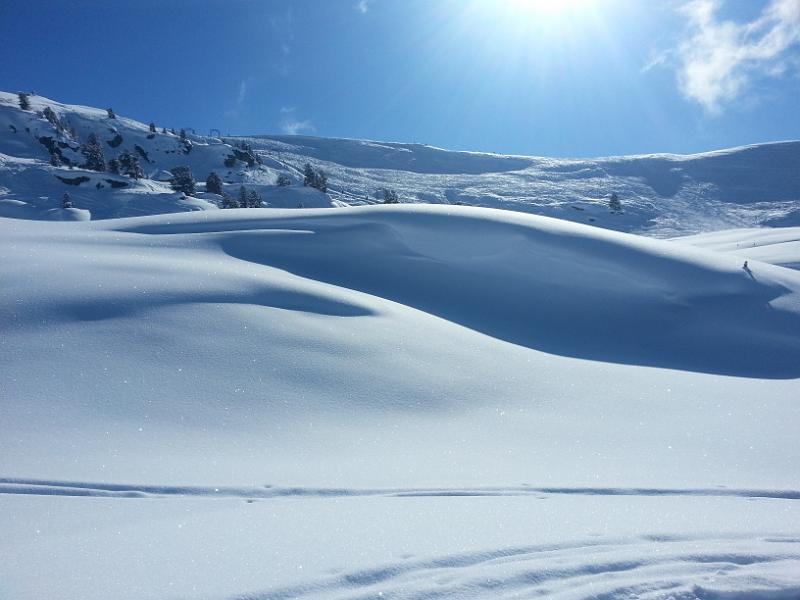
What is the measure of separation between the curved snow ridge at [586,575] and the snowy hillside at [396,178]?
29.3 meters

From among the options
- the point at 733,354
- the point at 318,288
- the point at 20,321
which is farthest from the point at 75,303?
the point at 733,354

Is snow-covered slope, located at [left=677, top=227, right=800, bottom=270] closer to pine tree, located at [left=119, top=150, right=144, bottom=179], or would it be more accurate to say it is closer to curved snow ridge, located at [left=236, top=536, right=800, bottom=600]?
curved snow ridge, located at [left=236, top=536, right=800, bottom=600]

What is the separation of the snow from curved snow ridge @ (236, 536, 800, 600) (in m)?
0.01

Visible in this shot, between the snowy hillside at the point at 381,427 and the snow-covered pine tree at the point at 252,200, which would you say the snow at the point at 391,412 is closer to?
the snowy hillside at the point at 381,427

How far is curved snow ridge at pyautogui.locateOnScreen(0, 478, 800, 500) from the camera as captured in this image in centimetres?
318

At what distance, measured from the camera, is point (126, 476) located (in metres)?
3.37

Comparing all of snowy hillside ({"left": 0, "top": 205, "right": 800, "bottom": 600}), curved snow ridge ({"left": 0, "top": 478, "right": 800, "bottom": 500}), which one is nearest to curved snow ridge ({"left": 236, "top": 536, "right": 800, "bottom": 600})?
snowy hillside ({"left": 0, "top": 205, "right": 800, "bottom": 600})

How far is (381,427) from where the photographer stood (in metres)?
4.39

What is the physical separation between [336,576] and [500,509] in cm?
115

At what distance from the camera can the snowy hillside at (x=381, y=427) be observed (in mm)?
2566

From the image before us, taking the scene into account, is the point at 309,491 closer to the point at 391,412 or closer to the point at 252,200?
the point at 391,412

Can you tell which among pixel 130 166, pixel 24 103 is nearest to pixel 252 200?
pixel 130 166

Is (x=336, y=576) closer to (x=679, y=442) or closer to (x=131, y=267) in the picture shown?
(x=679, y=442)

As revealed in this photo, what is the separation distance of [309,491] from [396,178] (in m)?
70.9
